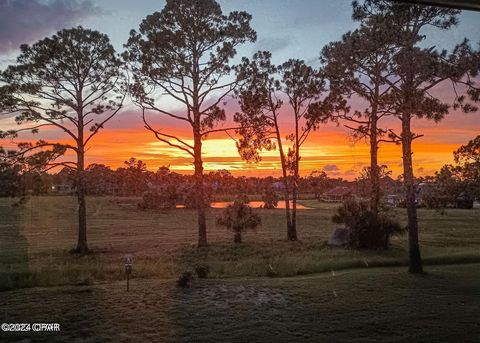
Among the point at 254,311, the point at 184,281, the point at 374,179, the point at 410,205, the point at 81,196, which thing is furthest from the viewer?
the point at 81,196

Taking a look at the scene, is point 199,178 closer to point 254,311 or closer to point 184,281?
point 184,281

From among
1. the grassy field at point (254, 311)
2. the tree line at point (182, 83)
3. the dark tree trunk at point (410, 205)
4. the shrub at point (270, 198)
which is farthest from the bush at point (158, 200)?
the grassy field at point (254, 311)

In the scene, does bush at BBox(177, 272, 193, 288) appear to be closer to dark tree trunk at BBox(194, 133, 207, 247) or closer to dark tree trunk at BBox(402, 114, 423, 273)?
dark tree trunk at BBox(402, 114, 423, 273)

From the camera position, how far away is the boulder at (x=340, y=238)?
1544 centimetres

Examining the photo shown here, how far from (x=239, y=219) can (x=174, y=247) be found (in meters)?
2.88

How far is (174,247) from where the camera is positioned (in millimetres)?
17328

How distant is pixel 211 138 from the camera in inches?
731

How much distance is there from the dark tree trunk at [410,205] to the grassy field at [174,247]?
198cm

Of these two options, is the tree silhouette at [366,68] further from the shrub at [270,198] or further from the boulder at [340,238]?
the shrub at [270,198]

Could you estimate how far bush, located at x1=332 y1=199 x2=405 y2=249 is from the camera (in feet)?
47.1

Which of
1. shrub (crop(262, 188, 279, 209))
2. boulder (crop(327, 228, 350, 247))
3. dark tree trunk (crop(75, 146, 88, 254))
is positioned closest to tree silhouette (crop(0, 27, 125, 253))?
dark tree trunk (crop(75, 146, 88, 254))

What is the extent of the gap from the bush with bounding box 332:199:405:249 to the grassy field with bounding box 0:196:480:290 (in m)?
0.55

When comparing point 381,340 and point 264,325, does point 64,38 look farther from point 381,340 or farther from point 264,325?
point 381,340

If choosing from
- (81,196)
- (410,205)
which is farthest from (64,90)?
(410,205)
